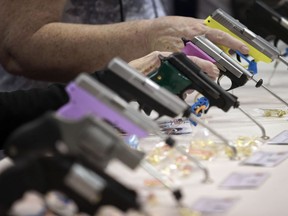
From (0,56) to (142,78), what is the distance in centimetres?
110

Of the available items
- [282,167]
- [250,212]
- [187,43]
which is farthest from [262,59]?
[250,212]

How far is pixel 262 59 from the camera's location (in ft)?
5.36

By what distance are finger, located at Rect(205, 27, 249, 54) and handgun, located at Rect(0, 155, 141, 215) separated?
899 millimetres

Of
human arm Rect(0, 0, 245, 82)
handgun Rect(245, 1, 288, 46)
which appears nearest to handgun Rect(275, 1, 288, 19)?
handgun Rect(245, 1, 288, 46)

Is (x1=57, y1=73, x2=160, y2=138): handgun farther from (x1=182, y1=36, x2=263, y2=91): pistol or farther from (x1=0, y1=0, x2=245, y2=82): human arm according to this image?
(x1=0, y1=0, x2=245, y2=82): human arm

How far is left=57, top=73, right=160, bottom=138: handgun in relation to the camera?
0.83 meters

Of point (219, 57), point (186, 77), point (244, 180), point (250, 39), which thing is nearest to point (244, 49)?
point (250, 39)

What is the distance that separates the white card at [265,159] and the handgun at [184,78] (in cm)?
16

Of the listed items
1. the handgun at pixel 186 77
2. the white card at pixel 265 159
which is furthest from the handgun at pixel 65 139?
the handgun at pixel 186 77

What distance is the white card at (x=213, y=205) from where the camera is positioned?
92 centimetres

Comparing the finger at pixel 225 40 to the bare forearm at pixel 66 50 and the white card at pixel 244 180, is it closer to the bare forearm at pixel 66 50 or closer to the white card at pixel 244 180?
the bare forearm at pixel 66 50

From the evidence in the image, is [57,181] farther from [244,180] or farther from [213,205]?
[244,180]

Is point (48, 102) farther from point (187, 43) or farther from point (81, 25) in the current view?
point (81, 25)

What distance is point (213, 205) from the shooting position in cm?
94
